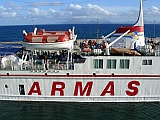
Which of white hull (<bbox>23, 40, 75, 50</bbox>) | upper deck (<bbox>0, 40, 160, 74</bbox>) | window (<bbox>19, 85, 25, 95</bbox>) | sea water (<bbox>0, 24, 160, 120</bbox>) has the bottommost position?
sea water (<bbox>0, 24, 160, 120</bbox>)

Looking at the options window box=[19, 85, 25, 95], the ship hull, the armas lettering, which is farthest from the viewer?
window box=[19, 85, 25, 95]

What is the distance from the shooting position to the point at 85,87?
2275cm

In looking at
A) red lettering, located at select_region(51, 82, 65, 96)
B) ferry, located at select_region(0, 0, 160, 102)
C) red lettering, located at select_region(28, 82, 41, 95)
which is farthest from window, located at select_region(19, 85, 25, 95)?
red lettering, located at select_region(51, 82, 65, 96)

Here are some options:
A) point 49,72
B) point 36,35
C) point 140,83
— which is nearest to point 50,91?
point 49,72

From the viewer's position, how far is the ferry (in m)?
22.4

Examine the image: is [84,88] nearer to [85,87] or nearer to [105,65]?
[85,87]

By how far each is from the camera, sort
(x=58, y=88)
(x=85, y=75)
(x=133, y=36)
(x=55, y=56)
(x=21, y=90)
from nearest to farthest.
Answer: (x=85, y=75)
(x=58, y=88)
(x=21, y=90)
(x=133, y=36)
(x=55, y=56)

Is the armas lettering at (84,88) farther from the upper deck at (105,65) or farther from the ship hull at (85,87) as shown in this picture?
the upper deck at (105,65)

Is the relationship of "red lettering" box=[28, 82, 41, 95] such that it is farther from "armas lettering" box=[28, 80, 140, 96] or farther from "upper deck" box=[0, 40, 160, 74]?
"upper deck" box=[0, 40, 160, 74]

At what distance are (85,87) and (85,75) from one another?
1146 millimetres

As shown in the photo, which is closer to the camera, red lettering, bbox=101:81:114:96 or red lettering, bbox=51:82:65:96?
red lettering, bbox=101:81:114:96

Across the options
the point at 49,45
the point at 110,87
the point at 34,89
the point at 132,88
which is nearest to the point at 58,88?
the point at 34,89

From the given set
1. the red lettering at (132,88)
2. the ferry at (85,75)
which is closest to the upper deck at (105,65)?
the ferry at (85,75)

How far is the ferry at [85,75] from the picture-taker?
22406 millimetres
